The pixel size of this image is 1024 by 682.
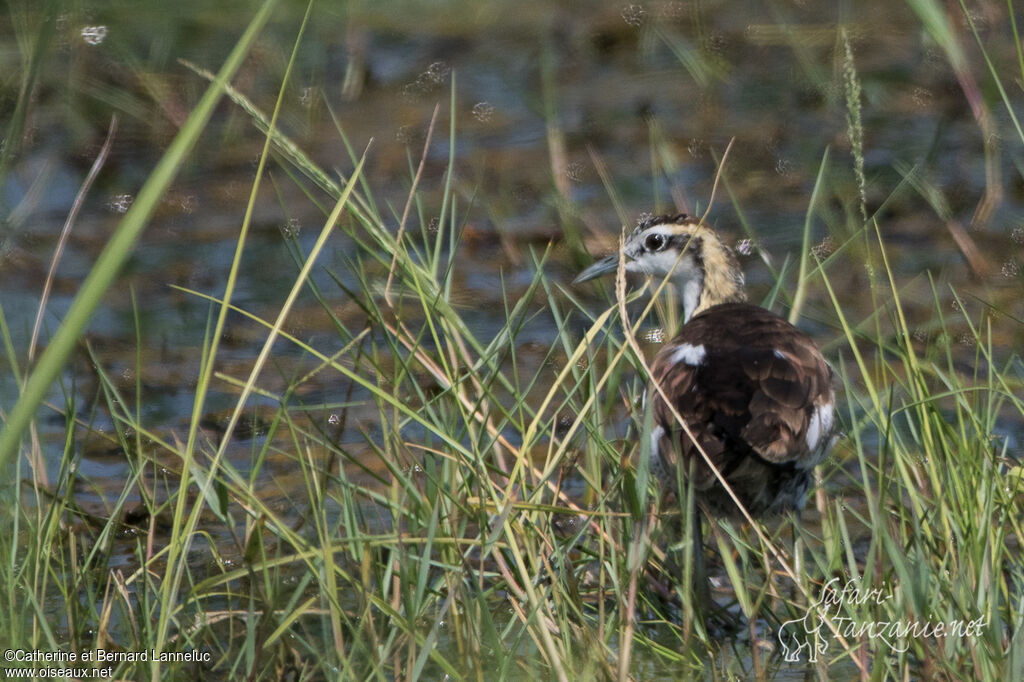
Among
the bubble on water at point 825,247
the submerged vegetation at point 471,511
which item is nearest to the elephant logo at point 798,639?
the submerged vegetation at point 471,511

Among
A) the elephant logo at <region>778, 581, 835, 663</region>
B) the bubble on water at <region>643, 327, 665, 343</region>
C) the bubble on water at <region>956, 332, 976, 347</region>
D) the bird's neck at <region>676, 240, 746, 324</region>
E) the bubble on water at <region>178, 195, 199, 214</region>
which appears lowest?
the bubble on water at <region>178, 195, 199, 214</region>

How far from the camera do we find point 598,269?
16.3 feet

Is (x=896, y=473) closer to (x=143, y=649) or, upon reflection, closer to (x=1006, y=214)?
(x=143, y=649)

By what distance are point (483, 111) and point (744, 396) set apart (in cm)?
483

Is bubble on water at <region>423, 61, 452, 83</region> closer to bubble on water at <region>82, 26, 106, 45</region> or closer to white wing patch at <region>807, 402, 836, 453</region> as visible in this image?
bubble on water at <region>82, 26, 106, 45</region>

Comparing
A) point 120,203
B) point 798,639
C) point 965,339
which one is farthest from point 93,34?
point 798,639

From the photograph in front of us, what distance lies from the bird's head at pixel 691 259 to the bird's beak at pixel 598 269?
5cm

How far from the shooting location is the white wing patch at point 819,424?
3799 mm

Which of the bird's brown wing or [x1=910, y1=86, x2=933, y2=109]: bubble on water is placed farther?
[x1=910, y1=86, x2=933, y2=109]: bubble on water

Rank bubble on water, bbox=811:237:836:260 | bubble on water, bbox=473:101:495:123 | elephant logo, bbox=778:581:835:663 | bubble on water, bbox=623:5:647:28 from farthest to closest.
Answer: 1. bubble on water, bbox=623:5:647:28
2. bubble on water, bbox=473:101:495:123
3. bubble on water, bbox=811:237:836:260
4. elephant logo, bbox=778:581:835:663

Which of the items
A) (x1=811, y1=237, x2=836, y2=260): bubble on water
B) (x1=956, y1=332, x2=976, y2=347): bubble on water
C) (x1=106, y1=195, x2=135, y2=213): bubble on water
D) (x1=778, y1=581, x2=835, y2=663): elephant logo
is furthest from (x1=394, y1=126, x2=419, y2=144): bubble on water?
(x1=778, y1=581, x2=835, y2=663): elephant logo

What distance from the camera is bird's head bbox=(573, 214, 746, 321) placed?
17.4 feet

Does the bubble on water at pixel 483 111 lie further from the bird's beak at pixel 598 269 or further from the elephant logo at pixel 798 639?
the elephant logo at pixel 798 639

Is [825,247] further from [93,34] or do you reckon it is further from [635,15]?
[93,34]
